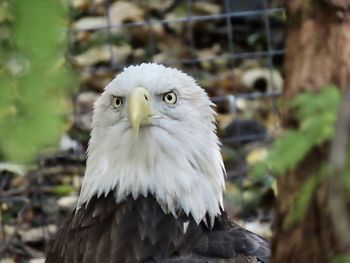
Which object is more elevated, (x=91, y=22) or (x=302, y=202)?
(x=91, y=22)

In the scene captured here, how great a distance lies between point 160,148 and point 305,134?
5.60 feet

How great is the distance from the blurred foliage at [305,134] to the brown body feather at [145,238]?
59.0 inches

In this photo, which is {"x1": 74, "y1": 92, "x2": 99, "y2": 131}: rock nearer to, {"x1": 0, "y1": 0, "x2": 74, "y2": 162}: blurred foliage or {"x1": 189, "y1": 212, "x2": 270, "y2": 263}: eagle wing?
{"x1": 189, "y1": 212, "x2": 270, "y2": 263}: eagle wing

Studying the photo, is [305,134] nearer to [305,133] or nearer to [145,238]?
[305,133]

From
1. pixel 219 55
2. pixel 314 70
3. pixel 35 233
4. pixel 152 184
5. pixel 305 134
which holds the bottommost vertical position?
pixel 35 233

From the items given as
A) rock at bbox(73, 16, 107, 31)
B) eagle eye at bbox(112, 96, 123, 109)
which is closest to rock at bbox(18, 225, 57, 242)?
rock at bbox(73, 16, 107, 31)

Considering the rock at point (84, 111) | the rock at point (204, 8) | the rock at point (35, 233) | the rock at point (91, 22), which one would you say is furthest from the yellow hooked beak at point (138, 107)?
the rock at point (204, 8)

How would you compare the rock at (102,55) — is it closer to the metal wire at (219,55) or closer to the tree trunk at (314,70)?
the metal wire at (219,55)

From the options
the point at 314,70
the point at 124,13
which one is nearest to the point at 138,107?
the point at 314,70

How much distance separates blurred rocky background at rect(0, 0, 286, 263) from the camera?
5.39 meters

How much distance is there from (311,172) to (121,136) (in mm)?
1593

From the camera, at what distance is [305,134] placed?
1531 millimetres

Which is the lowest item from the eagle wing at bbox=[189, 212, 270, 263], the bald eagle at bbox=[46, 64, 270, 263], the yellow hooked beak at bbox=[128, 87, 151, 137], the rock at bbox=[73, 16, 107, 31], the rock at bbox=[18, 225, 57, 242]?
the rock at bbox=[18, 225, 57, 242]

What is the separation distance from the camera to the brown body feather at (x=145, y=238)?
3.06m
